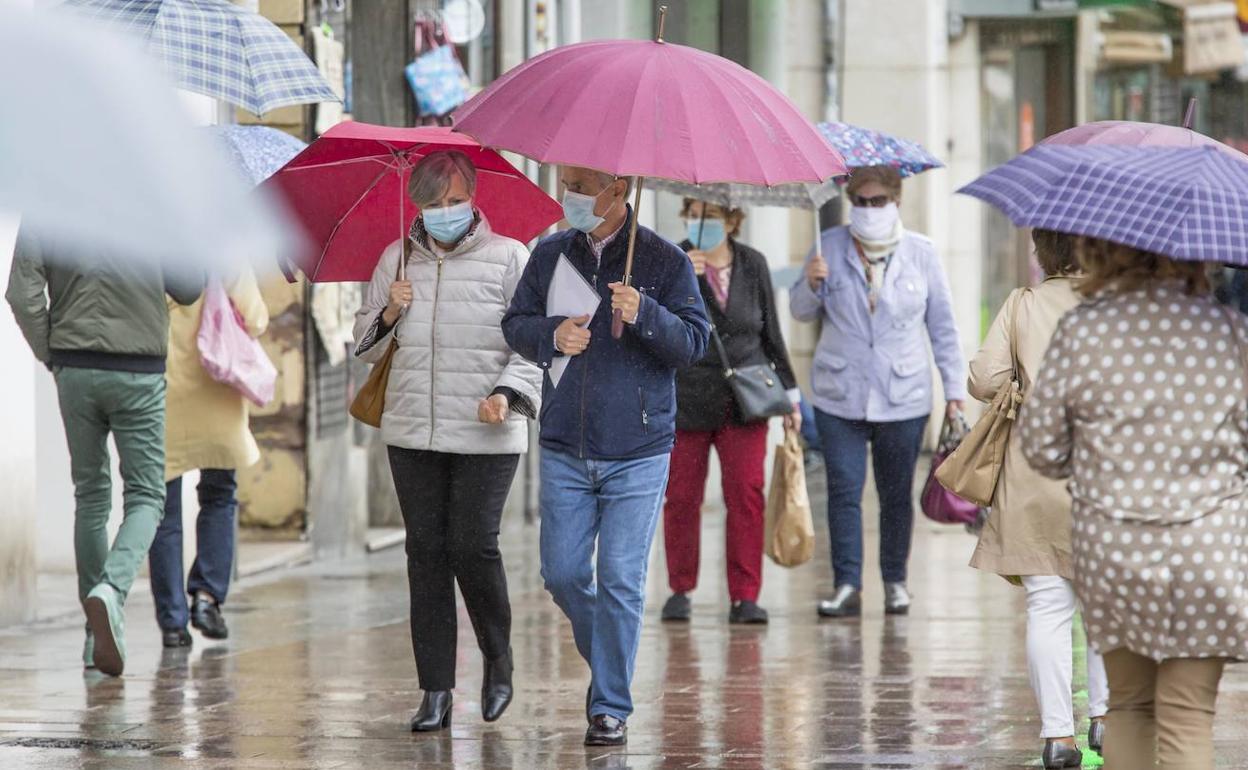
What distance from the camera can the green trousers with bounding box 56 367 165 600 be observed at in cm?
840

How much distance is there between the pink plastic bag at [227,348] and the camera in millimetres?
9461

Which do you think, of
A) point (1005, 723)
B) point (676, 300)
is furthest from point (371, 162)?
point (1005, 723)

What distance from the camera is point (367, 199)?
761 cm

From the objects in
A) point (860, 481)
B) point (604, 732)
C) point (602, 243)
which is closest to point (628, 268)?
point (602, 243)

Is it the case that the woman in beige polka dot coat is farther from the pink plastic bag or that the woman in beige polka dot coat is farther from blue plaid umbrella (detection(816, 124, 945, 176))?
the pink plastic bag

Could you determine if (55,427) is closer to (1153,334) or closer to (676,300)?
(676,300)

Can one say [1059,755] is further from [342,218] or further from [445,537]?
[342,218]

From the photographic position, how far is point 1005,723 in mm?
7531

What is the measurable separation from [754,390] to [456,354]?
287 centimetres

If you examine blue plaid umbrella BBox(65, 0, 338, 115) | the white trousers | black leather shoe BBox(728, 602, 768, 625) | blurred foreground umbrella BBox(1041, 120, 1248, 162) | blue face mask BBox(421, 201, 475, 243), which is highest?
blue plaid umbrella BBox(65, 0, 338, 115)

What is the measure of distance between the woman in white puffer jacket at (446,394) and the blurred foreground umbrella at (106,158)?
0.60 metres

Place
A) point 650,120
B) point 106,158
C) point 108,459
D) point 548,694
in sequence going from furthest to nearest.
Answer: point 108,459 → point 548,694 → point 650,120 → point 106,158

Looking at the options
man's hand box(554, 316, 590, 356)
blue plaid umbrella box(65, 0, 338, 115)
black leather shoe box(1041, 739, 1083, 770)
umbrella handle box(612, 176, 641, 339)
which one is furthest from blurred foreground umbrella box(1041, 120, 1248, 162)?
blue plaid umbrella box(65, 0, 338, 115)

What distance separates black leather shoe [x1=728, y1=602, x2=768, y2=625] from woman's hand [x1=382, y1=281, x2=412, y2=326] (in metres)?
3.29
